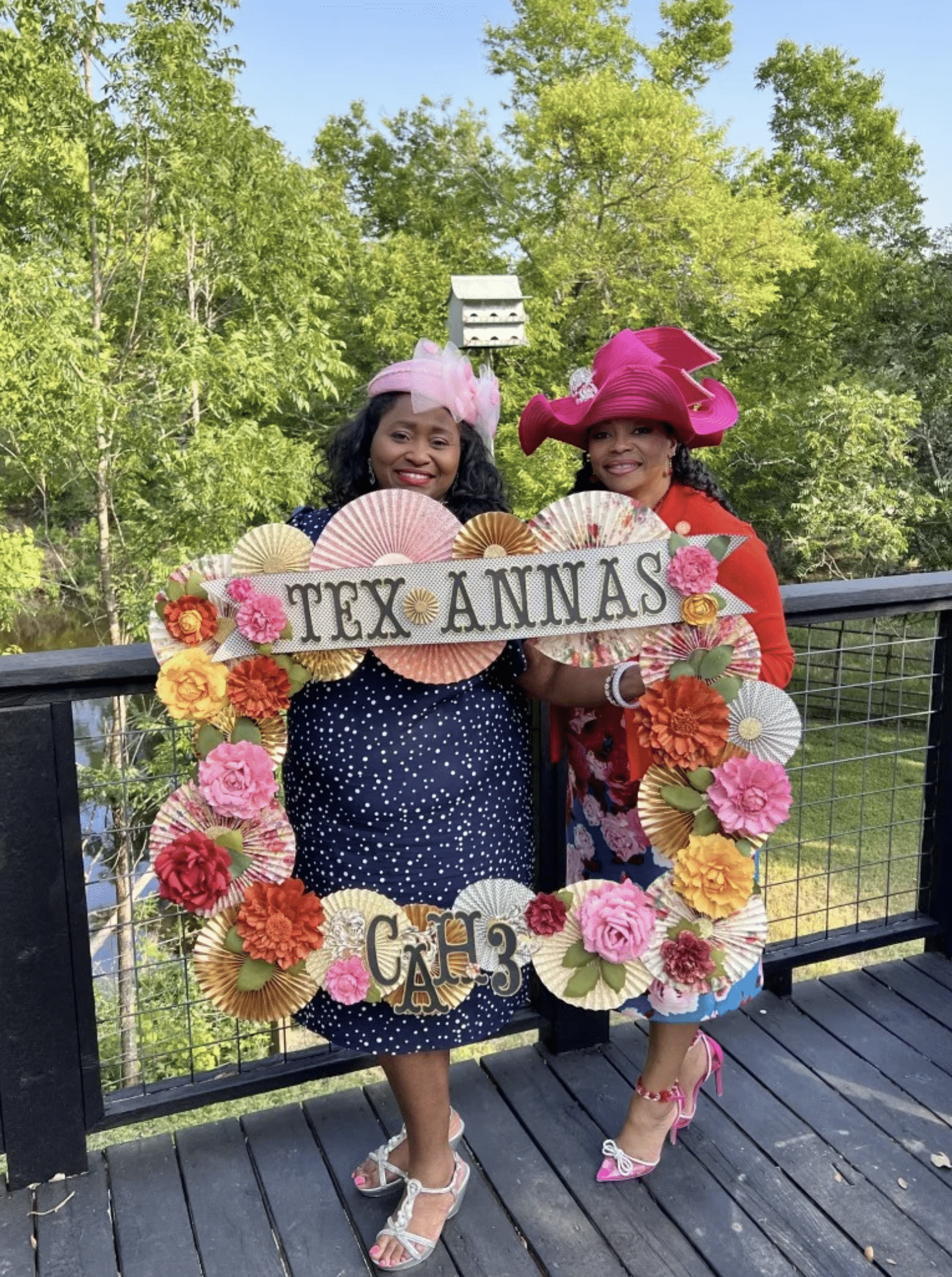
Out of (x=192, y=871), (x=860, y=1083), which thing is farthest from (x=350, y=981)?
(x=860, y=1083)

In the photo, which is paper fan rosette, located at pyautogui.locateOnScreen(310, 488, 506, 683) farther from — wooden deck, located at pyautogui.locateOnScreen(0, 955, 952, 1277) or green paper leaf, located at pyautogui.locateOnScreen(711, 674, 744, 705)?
wooden deck, located at pyautogui.locateOnScreen(0, 955, 952, 1277)

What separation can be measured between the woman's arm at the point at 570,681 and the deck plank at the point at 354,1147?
91 cm

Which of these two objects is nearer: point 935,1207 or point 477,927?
point 477,927

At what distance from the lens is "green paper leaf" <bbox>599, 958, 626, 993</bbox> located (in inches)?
63.6

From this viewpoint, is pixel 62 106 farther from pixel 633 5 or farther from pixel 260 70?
pixel 633 5

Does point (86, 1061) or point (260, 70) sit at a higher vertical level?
point (260, 70)

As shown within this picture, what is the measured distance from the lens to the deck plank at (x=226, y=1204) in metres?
1.65

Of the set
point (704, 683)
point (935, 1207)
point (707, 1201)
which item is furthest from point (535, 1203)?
point (704, 683)

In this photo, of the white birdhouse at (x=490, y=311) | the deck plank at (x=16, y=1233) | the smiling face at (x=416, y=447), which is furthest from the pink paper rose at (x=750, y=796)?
the white birdhouse at (x=490, y=311)

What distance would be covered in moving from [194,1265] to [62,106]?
6.71 m

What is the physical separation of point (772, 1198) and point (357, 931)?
87cm

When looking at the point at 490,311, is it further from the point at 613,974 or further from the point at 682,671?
the point at 613,974

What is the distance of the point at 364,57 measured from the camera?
14305 mm

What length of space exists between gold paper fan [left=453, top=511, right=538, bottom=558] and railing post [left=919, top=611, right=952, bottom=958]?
129 cm
